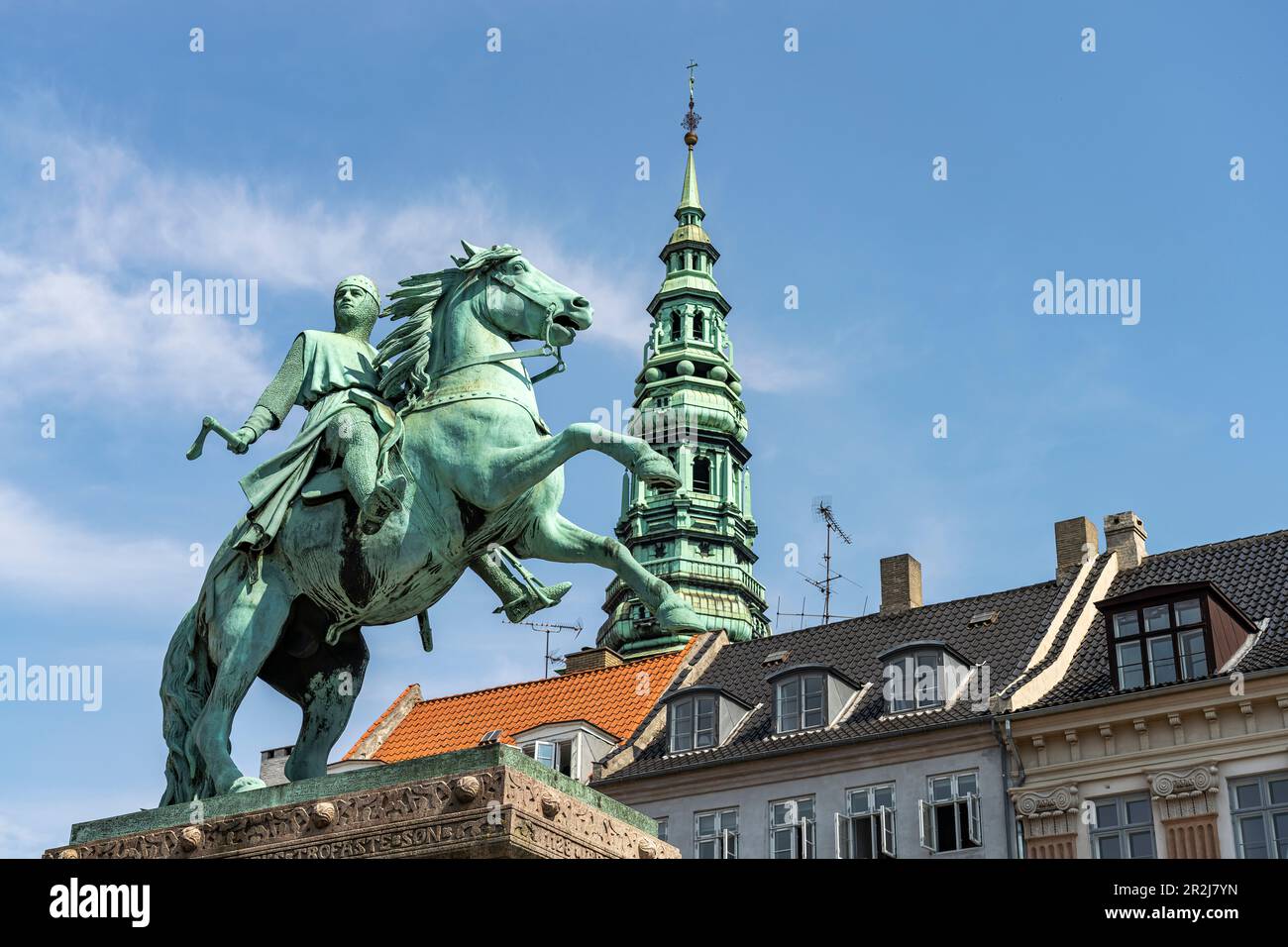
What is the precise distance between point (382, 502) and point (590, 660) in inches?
1522

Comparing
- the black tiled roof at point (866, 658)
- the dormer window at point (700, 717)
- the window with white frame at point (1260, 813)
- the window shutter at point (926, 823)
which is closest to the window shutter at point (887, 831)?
the window shutter at point (926, 823)

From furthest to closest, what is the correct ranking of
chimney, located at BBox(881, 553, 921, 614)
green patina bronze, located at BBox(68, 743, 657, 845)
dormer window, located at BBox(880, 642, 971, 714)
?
chimney, located at BBox(881, 553, 921, 614), dormer window, located at BBox(880, 642, 971, 714), green patina bronze, located at BBox(68, 743, 657, 845)

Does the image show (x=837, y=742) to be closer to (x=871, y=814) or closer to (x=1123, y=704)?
(x=871, y=814)

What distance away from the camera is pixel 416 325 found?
13.4m

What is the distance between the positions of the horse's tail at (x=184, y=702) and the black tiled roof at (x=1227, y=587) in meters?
25.7

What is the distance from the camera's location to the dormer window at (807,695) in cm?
4025

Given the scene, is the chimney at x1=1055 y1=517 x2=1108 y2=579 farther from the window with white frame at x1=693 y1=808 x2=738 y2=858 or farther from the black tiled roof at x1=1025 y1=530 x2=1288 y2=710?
the window with white frame at x1=693 y1=808 x2=738 y2=858

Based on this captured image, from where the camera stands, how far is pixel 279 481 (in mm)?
12742

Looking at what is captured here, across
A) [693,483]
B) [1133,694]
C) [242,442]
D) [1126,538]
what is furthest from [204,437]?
[693,483]

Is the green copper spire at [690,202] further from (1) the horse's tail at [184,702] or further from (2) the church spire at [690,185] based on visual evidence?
(1) the horse's tail at [184,702]

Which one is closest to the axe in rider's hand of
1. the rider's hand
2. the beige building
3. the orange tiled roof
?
the rider's hand

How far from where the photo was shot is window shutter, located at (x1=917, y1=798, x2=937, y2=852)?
1453 inches

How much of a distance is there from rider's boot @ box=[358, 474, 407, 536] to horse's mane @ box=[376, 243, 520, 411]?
2.20 ft

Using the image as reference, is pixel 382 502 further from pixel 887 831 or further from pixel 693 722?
pixel 693 722
